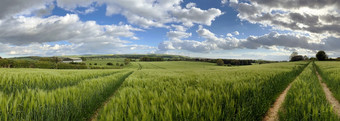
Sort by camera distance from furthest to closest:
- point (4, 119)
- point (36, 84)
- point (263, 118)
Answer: point (36, 84), point (263, 118), point (4, 119)

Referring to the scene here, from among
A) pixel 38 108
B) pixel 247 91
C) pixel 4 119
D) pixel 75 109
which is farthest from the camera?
pixel 247 91

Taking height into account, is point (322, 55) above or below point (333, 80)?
above

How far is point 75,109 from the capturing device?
3438mm

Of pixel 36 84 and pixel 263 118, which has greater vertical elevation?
pixel 36 84

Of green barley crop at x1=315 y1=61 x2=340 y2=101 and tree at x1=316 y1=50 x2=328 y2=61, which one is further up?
tree at x1=316 y1=50 x2=328 y2=61

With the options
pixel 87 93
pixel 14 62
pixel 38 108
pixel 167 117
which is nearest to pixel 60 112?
pixel 38 108

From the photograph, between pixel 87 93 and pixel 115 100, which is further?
pixel 87 93

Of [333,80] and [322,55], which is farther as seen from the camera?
[322,55]

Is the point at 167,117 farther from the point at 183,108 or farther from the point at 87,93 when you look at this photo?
the point at 87,93

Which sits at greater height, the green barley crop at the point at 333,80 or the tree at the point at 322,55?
the tree at the point at 322,55

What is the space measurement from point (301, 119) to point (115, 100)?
12.8 feet

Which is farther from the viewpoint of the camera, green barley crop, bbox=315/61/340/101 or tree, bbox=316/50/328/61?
tree, bbox=316/50/328/61

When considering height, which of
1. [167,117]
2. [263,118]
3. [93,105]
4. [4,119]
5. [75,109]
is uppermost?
[167,117]

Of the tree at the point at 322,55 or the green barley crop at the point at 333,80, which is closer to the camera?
the green barley crop at the point at 333,80
